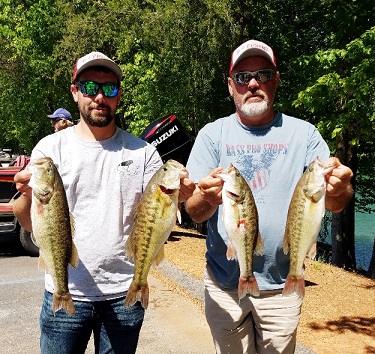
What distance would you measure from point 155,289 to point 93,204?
15.0ft

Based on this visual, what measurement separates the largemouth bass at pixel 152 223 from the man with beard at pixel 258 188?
0.31 meters

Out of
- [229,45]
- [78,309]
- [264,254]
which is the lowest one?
[78,309]

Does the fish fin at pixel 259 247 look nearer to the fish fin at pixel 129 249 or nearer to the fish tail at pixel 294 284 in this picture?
the fish tail at pixel 294 284

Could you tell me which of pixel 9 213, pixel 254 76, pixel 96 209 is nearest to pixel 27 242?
pixel 9 213

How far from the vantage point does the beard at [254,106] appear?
293cm

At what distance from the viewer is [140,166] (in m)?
2.88

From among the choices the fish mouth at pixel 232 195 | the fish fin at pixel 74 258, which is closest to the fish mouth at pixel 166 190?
the fish mouth at pixel 232 195

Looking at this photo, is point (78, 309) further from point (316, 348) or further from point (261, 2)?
point (261, 2)

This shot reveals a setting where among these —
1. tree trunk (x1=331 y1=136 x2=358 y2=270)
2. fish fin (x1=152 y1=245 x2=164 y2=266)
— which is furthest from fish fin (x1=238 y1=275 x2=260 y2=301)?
tree trunk (x1=331 y1=136 x2=358 y2=270)

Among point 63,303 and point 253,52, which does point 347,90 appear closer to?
point 253,52

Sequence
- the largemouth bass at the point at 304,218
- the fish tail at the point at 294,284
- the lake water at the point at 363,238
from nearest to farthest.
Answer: the largemouth bass at the point at 304,218 < the fish tail at the point at 294,284 < the lake water at the point at 363,238

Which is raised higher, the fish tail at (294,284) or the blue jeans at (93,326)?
the fish tail at (294,284)

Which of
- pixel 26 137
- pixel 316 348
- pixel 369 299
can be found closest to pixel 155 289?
pixel 316 348

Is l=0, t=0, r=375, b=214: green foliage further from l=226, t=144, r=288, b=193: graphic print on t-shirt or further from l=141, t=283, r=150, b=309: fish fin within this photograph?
l=141, t=283, r=150, b=309: fish fin
